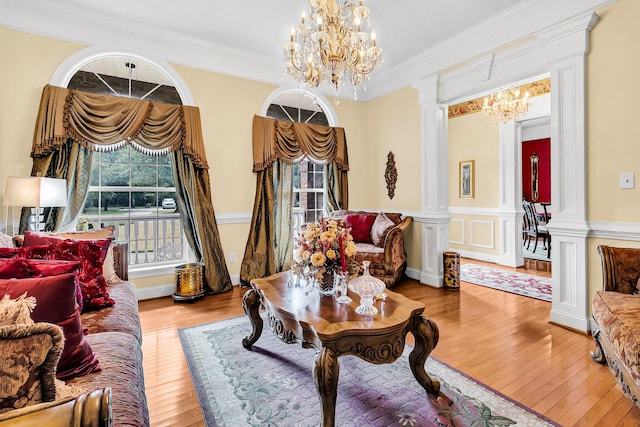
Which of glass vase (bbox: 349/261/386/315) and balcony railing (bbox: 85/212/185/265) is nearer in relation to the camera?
glass vase (bbox: 349/261/386/315)

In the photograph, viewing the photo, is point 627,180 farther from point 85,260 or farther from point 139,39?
point 139,39

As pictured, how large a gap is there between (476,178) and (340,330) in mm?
5498

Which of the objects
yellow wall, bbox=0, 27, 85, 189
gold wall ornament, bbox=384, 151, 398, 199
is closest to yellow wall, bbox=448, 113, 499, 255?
gold wall ornament, bbox=384, 151, 398, 199

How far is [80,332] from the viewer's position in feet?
4.25

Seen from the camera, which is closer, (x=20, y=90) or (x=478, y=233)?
(x=20, y=90)

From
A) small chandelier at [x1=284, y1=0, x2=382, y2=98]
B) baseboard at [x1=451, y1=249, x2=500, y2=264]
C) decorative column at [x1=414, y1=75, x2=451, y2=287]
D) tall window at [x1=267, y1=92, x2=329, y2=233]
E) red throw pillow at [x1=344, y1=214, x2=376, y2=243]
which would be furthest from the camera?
baseboard at [x1=451, y1=249, x2=500, y2=264]

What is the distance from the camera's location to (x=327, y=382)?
1532mm

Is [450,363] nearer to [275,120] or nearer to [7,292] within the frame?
[7,292]

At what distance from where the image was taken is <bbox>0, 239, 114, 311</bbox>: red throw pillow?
192cm

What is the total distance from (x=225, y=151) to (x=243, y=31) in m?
1.42

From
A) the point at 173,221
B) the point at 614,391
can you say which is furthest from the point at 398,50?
the point at 614,391

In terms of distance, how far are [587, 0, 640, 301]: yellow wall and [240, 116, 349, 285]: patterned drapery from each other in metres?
3.12

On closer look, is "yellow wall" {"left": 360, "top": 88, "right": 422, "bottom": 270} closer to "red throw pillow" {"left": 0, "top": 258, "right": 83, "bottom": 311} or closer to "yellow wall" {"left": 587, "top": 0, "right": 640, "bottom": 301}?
"yellow wall" {"left": 587, "top": 0, "right": 640, "bottom": 301}

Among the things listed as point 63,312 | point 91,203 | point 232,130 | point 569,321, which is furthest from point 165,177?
point 569,321
